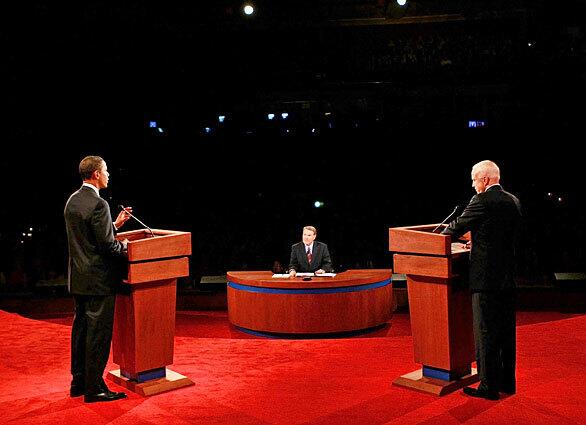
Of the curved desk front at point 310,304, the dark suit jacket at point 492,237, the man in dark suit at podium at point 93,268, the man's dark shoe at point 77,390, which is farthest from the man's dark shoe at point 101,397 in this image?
the curved desk front at point 310,304

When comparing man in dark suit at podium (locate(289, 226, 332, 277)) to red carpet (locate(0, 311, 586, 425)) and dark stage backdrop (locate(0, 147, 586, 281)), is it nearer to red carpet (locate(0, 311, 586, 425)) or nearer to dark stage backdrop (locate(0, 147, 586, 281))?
red carpet (locate(0, 311, 586, 425))

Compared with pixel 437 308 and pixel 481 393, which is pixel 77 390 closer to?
pixel 437 308

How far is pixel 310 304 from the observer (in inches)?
230

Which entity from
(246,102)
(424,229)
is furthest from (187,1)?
(424,229)

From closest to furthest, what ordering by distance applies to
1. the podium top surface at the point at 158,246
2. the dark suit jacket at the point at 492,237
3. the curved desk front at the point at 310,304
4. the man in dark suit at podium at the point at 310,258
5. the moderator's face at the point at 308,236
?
1. the dark suit jacket at the point at 492,237
2. the podium top surface at the point at 158,246
3. the curved desk front at the point at 310,304
4. the moderator's face at the point at 308,236
5. the man in dark suit at podium at the point at 310,258

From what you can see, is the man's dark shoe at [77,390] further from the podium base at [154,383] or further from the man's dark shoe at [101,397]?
the podium base at [154,383]

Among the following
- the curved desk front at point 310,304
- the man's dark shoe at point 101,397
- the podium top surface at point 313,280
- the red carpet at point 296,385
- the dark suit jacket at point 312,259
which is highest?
the dark suit jacket at point 312,259

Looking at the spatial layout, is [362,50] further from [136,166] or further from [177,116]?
[136,166]

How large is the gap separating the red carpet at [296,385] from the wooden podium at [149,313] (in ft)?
0.54

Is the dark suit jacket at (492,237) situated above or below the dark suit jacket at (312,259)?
above

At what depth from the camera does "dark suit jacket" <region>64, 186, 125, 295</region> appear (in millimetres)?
3662

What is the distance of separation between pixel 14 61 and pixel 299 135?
4447mm

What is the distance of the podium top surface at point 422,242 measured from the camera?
373 centimetres

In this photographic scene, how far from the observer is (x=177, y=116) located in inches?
419
